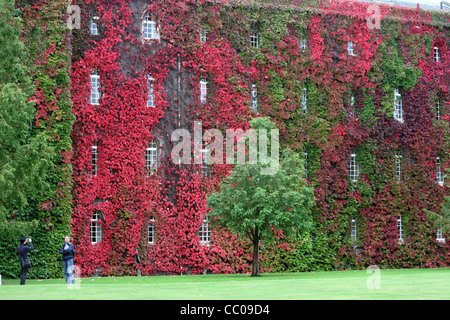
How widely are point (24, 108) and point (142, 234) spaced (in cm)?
1051

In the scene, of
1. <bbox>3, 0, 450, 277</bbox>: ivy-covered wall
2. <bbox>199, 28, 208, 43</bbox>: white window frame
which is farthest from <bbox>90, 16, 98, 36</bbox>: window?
<bbox>199, 28, 208, 43</bbox>: white window frame

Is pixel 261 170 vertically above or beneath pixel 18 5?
beneath

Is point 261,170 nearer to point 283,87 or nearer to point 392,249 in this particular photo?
point 283,87

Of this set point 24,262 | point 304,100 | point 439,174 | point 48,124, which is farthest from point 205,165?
point 439,174

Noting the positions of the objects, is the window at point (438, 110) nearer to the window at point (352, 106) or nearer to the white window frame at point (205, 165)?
the window at point (352, 106)

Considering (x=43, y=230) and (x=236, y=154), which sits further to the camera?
(x=236, y=154)

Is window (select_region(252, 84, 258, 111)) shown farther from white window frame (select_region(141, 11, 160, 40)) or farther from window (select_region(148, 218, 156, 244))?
window (select_region(148, 218, 156, 244))

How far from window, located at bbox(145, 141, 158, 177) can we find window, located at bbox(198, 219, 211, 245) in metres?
3.86

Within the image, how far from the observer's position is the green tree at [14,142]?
1105 inches

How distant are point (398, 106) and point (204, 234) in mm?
14717

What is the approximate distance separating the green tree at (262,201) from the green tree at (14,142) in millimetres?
7766

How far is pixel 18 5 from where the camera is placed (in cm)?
3425

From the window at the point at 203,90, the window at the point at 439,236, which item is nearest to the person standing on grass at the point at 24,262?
the window at the point at 203,90
